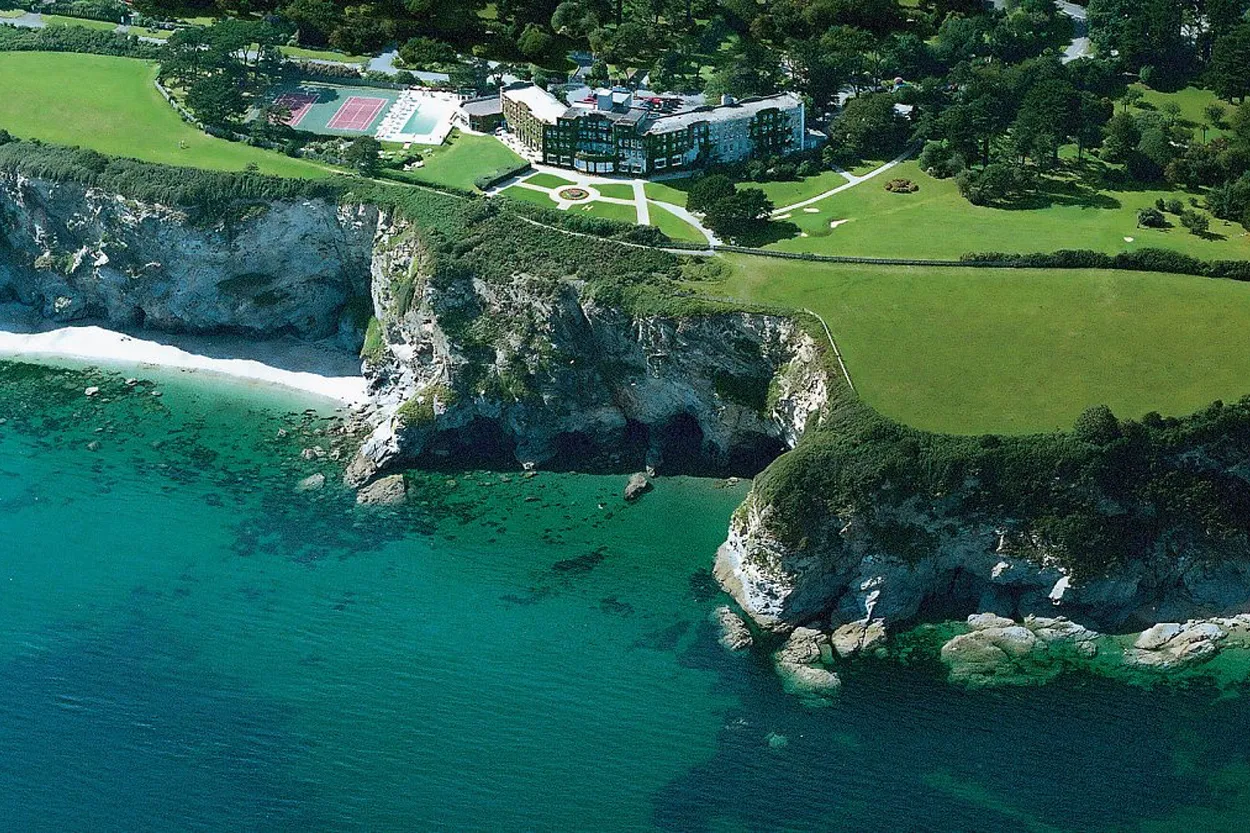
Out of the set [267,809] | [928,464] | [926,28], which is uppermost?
[926,28]

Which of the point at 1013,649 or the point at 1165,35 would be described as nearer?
the point at 1013,649

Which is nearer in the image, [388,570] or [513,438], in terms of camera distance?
[388,570]

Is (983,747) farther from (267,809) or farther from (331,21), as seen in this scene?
(331,21)

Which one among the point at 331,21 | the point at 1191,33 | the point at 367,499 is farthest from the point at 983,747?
the point at 331,21

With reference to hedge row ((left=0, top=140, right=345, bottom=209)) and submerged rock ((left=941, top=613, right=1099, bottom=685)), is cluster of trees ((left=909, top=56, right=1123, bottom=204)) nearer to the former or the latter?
submerged rock ((left=941, top=613, right=1099, bottom=685))

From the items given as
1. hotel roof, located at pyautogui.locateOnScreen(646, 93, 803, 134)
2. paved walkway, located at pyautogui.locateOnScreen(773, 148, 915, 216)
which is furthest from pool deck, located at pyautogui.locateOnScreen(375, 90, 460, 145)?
paved walkway, located at pyautogui.locateOnScreen(773, 148, 915, 216)

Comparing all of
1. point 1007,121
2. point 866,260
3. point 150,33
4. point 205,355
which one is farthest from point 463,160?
point 1007,121

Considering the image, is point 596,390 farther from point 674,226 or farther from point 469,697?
point 469,697
